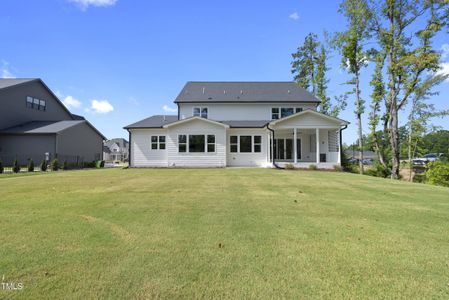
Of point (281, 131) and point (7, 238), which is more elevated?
point (281, 131)

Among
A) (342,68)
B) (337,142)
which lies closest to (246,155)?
(337,142)

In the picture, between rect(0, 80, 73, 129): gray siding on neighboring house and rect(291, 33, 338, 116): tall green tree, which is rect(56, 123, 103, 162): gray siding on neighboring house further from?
rect(291, 33, 338, 116): tall green tree

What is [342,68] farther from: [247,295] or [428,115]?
[247,295]

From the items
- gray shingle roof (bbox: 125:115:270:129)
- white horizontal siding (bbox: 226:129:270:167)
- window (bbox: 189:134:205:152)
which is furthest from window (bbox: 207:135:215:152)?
gray shingle roof (bbox: 125:115:270:129)

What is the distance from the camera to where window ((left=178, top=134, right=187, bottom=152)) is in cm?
1980

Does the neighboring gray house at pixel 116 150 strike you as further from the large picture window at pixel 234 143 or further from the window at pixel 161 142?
the large picture window at pixel 234 143

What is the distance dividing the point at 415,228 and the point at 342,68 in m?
22.3

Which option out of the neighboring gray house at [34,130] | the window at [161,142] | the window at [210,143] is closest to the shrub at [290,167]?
the window at [210,143]

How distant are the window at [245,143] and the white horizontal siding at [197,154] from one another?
5.69ft

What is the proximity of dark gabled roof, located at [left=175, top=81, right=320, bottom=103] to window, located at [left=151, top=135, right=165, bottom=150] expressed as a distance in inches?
171

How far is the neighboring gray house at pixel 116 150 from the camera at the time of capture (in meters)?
64.2

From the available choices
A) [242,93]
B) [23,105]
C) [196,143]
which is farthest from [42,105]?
[242,93]

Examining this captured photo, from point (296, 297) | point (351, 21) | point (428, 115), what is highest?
point (351, 21)

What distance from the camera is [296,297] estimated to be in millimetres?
2312
